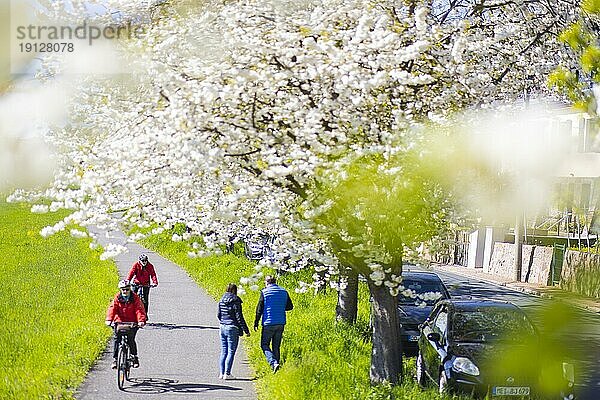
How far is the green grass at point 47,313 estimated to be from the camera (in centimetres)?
1209

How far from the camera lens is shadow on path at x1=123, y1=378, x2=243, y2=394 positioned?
12.4 meters

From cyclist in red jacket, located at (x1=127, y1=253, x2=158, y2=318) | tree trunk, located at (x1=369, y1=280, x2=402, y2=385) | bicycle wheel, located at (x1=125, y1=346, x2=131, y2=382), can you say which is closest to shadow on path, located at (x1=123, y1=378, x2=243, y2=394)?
bicycle wheel, located at (x1=125, y1=346, x2=131, y2=382)

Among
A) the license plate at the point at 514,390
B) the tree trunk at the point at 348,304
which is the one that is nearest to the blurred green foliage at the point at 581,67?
the license plate at the point at 514,390

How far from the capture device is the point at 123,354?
41.7 feet

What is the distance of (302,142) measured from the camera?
815 centimetres

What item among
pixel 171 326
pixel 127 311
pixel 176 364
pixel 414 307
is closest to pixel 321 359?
pixel 176 364

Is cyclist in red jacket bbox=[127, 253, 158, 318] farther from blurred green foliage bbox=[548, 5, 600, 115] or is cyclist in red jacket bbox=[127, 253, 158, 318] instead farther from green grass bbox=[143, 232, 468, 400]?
blurred green foliage bbox=[548, 5, 600, 115]

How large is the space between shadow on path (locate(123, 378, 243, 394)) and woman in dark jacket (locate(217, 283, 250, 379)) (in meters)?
0.61

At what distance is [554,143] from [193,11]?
565 cm

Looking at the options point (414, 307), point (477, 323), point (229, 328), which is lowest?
point (414, 307)

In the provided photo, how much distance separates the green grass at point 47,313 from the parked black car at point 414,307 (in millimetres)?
5607

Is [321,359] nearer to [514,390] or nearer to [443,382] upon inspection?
[443,382]

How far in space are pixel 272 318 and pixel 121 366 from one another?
246 cm

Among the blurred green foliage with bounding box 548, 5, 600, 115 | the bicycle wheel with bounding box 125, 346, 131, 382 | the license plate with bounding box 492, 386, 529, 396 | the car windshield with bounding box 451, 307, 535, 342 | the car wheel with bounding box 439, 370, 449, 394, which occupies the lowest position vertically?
the bicycle wheel with bounding box 125, 346, 131, 382
